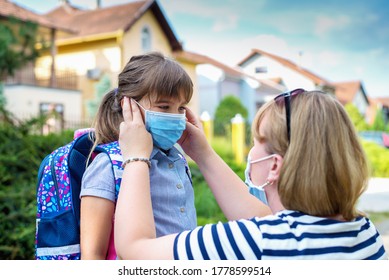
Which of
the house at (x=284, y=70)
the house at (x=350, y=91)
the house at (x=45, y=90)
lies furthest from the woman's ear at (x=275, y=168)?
the house at (x=45, y=90)

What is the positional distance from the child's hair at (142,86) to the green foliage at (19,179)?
2.36 metres

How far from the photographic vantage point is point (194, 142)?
1320 millimetres

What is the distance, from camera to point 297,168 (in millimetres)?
923

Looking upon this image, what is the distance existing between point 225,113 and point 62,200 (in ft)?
29.9

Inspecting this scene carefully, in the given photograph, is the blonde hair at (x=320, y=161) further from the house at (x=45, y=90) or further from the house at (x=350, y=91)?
the house at (x=45, y=90)

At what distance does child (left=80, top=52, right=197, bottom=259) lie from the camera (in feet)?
3.63

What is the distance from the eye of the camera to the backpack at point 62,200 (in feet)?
3.85

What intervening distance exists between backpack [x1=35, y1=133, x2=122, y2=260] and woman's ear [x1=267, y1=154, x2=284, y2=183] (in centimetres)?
37

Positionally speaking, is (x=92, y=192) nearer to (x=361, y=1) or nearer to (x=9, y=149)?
(x=361, y=1)

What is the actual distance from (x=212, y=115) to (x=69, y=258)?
7678 millimetres

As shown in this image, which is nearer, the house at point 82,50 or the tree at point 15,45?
the tree at point 15,45

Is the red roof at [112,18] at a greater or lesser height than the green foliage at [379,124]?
greater

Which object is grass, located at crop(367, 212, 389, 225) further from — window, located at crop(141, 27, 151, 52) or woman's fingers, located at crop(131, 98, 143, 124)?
woman's fingers, located at crop(131, 98, 143, 124)

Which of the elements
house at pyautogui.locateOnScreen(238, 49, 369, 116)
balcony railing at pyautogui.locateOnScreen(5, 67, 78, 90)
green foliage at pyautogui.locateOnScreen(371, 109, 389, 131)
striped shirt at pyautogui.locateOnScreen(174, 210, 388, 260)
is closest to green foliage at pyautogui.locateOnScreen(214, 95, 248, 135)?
balcony railing at pyautogui.locateOnScreen(5, 67, 78, 90)
